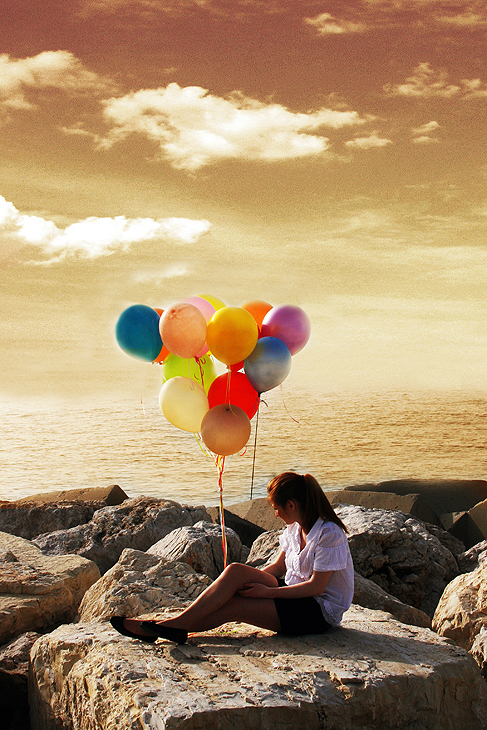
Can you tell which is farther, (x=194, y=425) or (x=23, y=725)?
(x=194, y=425)

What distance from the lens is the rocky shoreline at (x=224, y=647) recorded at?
3326 mm

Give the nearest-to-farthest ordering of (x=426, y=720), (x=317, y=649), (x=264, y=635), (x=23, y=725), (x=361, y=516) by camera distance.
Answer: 1. (x=426, y=720)
2. (x=317, y=649)
3. (x=264, y=635)
4. (x=23, y=725)
5. (x=361, y=516)

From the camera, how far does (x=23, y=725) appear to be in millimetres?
4473

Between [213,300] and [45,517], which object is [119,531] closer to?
[45,517]

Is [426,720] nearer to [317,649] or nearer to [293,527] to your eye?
[317,649]

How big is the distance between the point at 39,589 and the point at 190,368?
2.51 meters

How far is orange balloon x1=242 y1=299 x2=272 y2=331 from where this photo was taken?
5457 mm

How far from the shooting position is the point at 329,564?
402 centimetres

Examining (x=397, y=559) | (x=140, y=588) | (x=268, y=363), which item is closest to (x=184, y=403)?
(x=268, y=363)

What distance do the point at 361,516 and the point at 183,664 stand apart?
3801 mm

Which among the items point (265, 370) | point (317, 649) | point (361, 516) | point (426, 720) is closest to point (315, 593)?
point (317, 649)

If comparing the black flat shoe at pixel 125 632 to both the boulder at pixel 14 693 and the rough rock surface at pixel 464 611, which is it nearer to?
the boulder at pixel 14 693

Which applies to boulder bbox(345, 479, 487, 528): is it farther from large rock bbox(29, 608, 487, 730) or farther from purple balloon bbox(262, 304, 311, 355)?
large rock bbox(29, 608, 487, 730)

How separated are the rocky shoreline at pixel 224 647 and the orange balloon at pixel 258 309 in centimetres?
237
